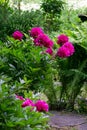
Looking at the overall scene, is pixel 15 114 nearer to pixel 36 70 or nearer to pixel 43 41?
pixel 36 70

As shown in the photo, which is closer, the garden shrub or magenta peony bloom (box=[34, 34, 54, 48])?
the garden shrub

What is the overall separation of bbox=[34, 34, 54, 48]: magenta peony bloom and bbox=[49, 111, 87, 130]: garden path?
114 centimetres

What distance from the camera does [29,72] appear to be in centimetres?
328

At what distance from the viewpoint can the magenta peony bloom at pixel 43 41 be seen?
10.8 feet

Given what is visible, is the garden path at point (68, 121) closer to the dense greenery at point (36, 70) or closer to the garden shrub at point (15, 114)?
the dense greenery at point (36, 70)

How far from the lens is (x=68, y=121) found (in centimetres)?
446

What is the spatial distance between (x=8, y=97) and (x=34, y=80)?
1436mm

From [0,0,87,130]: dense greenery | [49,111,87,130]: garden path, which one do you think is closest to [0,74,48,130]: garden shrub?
[0,0,87,130]: dense greenery

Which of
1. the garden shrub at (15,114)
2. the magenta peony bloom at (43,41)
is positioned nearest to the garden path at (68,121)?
the magenta peony bloom at (43,41)

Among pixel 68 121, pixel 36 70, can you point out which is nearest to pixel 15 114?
pixel 36 70

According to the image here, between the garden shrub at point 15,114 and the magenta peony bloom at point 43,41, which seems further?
the magenta peony bloom at point 43,41

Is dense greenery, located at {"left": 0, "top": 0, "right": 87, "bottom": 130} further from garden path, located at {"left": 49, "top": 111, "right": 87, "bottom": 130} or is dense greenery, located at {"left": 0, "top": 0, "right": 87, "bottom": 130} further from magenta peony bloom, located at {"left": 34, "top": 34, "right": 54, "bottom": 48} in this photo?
garden path, located at {"left": 49, "top": 111, "right": 87, "bottom": 130}

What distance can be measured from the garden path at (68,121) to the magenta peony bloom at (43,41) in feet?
3.74

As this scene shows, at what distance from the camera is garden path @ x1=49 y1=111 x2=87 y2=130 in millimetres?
4258
